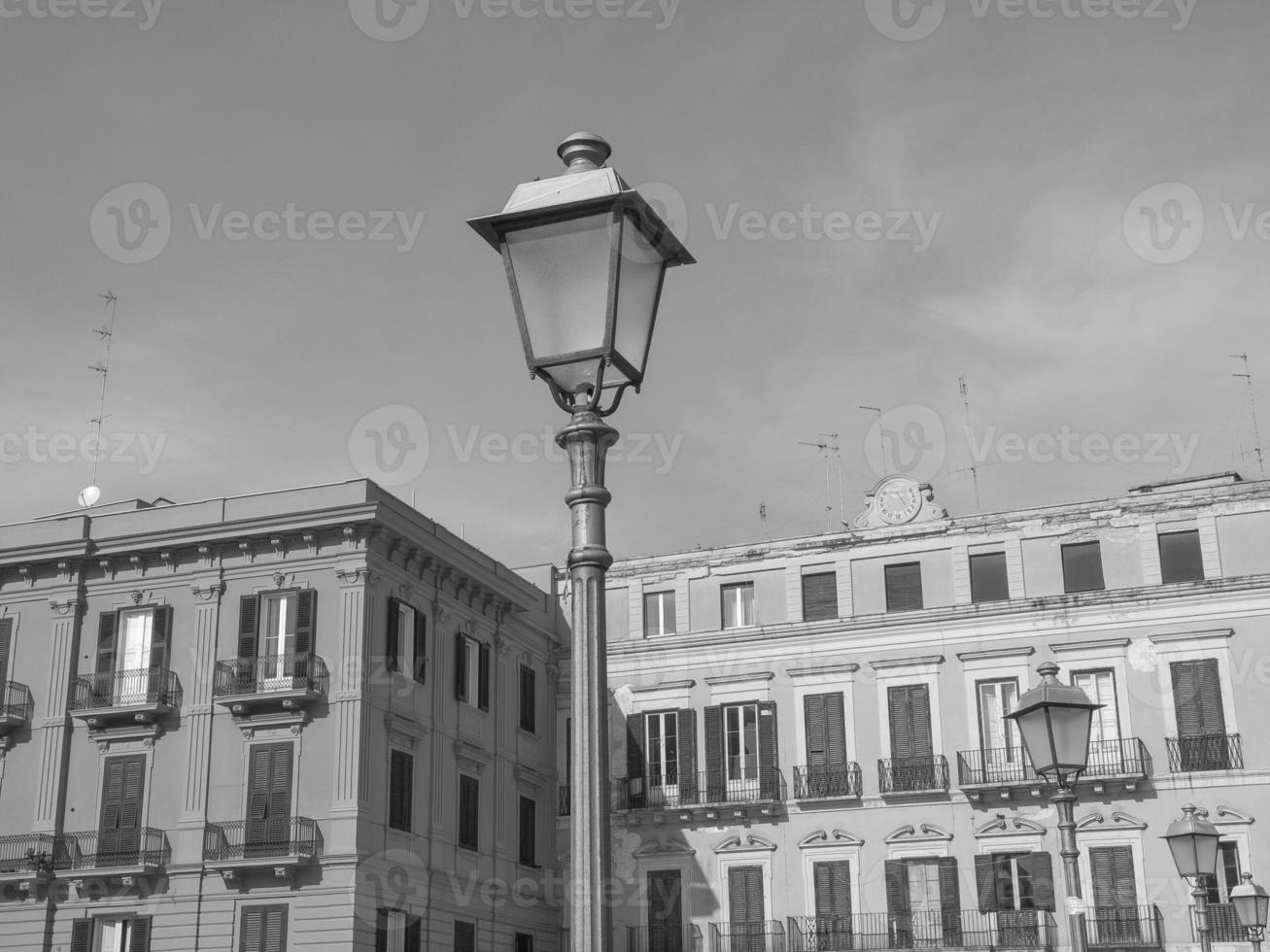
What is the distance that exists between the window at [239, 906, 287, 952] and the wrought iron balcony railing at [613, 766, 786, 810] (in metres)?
10.9

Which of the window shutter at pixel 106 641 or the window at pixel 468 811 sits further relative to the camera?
the window at pixel 468 811

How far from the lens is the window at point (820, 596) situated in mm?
39156

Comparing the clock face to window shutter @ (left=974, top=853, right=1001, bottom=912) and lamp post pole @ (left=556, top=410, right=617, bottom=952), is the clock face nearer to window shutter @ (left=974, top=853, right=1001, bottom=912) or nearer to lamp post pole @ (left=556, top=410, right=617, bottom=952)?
window shutter @ (left=974, top=853, right=1001, bottom=912)

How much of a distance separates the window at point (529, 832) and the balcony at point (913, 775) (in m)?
8.91

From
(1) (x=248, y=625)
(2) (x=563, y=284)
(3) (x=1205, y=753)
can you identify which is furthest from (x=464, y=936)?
(2) (x=563, y=284)

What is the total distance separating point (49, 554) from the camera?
3450 centimetres

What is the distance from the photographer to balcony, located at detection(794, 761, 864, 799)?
123ft

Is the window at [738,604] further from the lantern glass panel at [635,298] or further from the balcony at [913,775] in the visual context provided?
the lantern glass panel at [635,298]

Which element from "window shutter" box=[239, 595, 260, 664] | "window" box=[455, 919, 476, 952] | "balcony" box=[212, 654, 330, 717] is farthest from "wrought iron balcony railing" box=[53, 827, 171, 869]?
"window" box=[455, 919, 476, 952]

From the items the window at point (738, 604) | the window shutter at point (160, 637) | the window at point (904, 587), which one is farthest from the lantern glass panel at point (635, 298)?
the window at point (738, 604)

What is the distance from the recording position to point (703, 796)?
127 ft

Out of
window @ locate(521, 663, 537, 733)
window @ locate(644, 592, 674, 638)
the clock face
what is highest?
the clock face

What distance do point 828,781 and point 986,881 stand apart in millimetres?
4456

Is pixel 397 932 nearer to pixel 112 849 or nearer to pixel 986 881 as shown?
pixel 112 849
